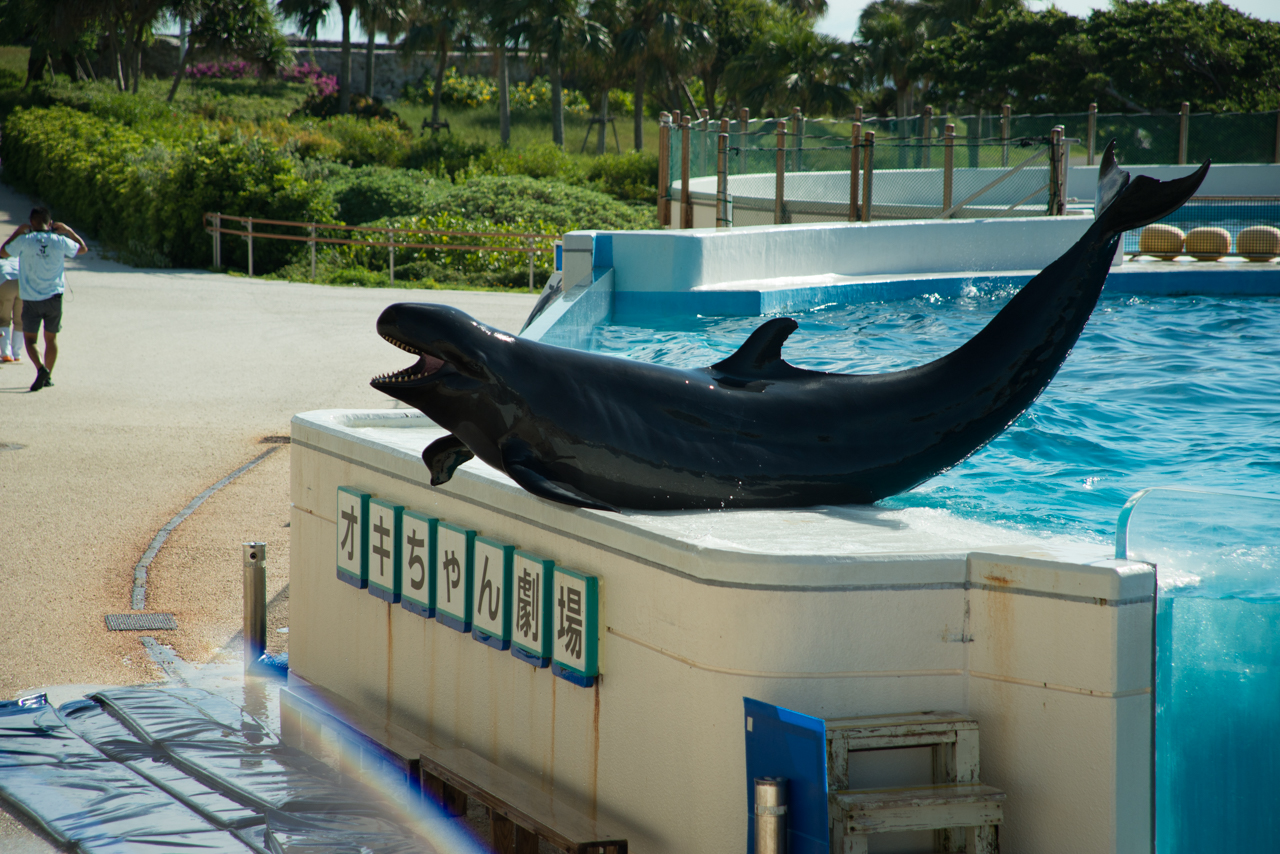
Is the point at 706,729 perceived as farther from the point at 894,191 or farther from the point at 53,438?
the point at 894,191

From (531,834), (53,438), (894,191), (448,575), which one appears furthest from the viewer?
(894,191)

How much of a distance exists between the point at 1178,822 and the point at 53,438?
401 inches

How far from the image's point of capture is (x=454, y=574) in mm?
4547

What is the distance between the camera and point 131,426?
11.5m

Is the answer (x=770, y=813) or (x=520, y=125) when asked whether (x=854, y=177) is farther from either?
(x=520, y=125)

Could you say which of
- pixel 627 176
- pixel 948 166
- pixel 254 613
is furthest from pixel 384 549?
pixel 627 176

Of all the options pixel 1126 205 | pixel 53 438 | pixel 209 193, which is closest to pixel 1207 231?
pixel 1126 205

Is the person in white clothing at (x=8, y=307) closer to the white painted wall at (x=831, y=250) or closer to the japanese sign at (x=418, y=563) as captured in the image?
the white painted wall at (x=831, y=250)

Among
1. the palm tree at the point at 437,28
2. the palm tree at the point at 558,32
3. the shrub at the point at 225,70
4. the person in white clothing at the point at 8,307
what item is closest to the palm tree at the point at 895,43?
the palm tree at the point at 558,32

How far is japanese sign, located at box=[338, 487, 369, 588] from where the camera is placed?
5.08 meters

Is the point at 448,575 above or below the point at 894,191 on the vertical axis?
below

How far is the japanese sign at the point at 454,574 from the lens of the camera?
4.48 metres

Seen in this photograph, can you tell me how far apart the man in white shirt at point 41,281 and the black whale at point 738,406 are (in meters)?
10.8

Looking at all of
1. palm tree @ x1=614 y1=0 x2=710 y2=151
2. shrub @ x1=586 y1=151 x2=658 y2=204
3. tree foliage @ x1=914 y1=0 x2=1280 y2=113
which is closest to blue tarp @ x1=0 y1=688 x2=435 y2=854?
shrub @ x1=586 y1=151 x2=658 y2=204
